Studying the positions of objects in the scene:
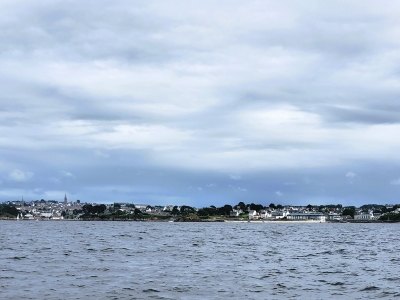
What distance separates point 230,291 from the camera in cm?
2816

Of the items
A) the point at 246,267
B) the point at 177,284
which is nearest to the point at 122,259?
the point at 246,267

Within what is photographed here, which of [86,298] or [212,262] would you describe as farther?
[212,262]

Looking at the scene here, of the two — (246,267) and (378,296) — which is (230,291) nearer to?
(378,296)

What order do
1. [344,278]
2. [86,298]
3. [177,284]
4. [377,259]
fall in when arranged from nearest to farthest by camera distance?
[86,298] < [177,284] < [344,278] < [377,259]

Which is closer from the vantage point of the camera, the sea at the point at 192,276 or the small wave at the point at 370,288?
the sea at the point at 192,276

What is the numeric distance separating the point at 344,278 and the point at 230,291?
9.27m

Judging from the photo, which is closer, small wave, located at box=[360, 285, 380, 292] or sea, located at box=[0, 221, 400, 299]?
sea, located at box=[0, 221, 400, 299]

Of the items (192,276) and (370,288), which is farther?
(192,276)

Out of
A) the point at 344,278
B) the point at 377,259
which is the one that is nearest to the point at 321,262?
the point at 377,259

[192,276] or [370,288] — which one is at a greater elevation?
[192,276]

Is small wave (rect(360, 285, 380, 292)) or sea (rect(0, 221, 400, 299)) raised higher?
sea (rect(0, 221, 400, 299))

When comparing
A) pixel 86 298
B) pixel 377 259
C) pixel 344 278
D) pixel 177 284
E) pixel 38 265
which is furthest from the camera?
pixel 377 259

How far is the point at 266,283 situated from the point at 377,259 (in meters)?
20.1

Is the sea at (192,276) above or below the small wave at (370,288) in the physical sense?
above
